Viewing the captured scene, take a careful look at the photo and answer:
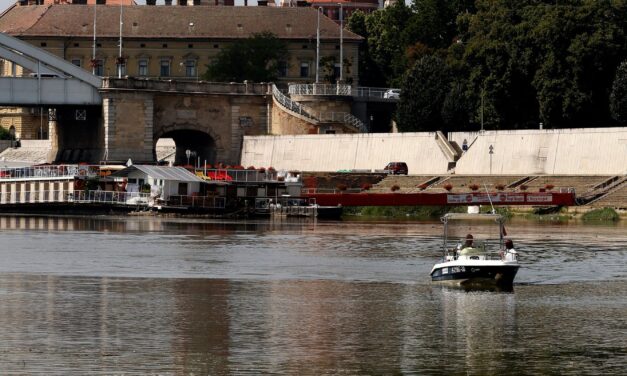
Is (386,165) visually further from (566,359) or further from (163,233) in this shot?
(566,359)

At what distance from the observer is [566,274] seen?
2515 inches

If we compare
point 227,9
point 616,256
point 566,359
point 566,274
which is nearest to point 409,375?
point 566,359

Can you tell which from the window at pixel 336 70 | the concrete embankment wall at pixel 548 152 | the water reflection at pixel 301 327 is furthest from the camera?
the window at pixel 336 70

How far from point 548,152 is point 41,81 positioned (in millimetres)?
40869

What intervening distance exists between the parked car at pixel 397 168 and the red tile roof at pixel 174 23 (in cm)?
5507

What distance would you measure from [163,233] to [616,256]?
26099mm

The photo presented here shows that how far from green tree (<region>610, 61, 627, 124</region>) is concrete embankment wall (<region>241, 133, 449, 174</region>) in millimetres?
13156

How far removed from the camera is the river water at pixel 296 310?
4150 cm

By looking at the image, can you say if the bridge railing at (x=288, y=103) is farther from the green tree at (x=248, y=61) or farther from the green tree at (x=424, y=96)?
the green tree at (x=248, y=61)

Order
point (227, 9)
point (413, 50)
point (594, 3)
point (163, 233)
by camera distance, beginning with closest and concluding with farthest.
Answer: point (163, 233)
point (594, 3)
point (413, 50)
point (227, 9)

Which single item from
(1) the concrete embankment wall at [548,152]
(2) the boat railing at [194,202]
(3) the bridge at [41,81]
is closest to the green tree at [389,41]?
(3) the bridge at [41,81]

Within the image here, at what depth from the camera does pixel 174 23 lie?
18500 centimetres

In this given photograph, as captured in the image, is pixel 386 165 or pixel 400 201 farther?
pixel 386 165

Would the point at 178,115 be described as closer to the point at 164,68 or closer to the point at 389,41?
the point at 389,41
